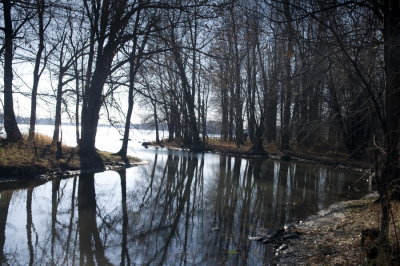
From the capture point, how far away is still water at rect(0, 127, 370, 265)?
6.99 m

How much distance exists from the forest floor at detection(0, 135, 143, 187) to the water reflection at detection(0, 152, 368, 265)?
783mm

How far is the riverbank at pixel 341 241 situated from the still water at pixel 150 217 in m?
0.55

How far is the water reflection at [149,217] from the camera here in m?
7.00

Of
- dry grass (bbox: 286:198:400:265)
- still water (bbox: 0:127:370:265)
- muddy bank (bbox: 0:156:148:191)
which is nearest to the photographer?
dry grass (bbox: 286:198:400:265)

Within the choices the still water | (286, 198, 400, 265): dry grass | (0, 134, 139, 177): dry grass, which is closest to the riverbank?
(286, 198, 400, 265): dry grass

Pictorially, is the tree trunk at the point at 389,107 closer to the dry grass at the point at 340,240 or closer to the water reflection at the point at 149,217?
the dry grass at the point at 340,240

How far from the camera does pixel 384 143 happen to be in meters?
5.68

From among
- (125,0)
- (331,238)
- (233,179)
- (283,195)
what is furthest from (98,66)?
(331,238)

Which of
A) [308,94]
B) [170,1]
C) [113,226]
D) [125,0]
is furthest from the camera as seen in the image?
[125,0]

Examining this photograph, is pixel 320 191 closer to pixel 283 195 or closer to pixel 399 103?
pixel 283 195

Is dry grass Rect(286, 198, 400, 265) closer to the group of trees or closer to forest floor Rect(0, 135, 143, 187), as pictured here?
the group of trees

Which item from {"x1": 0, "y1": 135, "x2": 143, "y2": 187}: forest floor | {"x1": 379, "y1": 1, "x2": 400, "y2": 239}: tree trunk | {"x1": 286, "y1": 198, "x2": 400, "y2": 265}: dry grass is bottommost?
{"x1": 286, "y1": 198, "x2": 400, "y2": 265}: dry grass

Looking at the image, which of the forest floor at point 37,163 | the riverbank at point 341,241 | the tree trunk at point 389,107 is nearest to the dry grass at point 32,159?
the forest floor at point 37,163

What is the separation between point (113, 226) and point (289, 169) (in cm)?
1625
